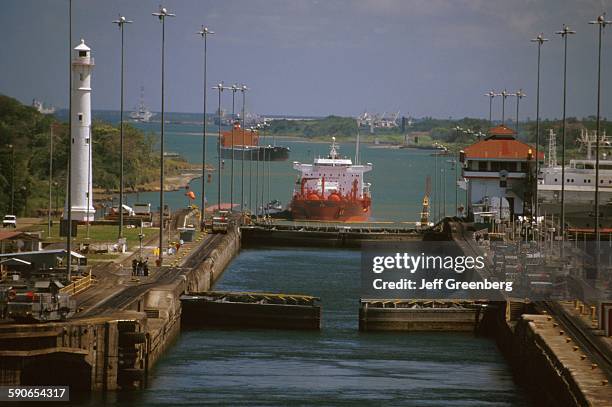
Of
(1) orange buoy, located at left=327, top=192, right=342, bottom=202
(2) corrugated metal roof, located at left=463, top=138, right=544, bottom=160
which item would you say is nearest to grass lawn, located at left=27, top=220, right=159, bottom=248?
(2) corrugated metal roof, located at left=463, top=138, right=544, bottom=160

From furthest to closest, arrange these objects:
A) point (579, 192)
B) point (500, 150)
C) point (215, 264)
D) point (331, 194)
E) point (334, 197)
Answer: point (331, 194) → point (334, 197) → point (500, 150) → point (579, 192) → point (215, 264)

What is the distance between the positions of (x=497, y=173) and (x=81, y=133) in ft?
133

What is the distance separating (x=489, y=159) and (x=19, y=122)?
3259 inches

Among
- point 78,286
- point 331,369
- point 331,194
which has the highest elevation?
point 331,194

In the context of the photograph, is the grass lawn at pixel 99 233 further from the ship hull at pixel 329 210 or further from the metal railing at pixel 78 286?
the ship hull at pixel 329 210

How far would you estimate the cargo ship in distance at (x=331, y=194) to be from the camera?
153m

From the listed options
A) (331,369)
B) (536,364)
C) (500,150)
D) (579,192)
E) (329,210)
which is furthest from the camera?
(329,210)

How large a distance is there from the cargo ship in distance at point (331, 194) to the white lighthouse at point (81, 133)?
5115cm

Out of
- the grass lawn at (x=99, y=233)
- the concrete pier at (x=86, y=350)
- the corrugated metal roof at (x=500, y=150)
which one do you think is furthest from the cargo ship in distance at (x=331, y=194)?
the concrete pier at (x=86, y=350)

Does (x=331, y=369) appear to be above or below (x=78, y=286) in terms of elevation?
below

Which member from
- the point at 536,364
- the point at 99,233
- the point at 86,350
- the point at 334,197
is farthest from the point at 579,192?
the point at 86,350

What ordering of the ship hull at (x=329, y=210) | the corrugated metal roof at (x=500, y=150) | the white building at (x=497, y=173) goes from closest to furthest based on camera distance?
the white building at (x=497, y=173), the corrugated metal roof at (x=500, y=150), the ship hull at (x=329, y=210)

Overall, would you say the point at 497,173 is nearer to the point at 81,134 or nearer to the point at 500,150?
the point at 500,150

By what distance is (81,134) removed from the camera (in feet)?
329
